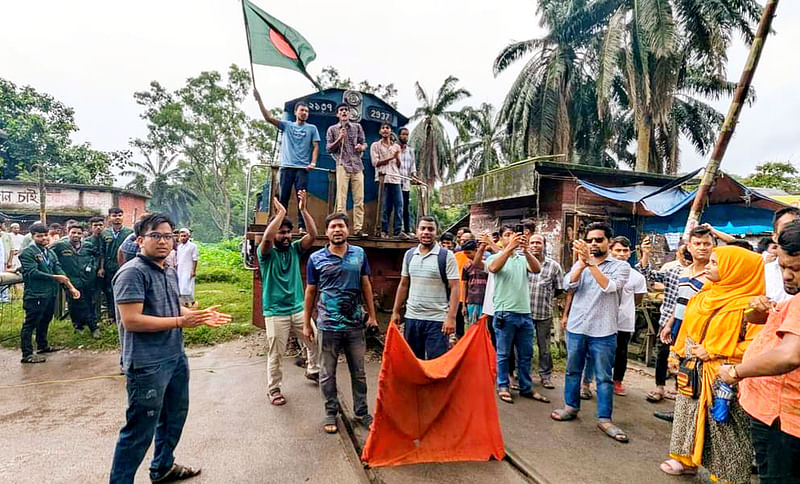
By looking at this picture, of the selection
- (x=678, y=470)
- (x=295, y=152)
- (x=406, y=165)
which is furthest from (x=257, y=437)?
(x=406, y=165)

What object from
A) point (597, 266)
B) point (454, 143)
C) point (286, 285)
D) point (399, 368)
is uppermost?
point (454, 143)

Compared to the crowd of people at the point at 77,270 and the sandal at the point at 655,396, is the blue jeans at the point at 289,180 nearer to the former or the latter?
the crowd of people at the point at 77,270

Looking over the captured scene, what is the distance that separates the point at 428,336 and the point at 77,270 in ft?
19.4

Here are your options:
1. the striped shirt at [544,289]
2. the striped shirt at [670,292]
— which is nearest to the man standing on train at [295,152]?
the striped shirt at [544,289]

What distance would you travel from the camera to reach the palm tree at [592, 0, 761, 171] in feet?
46.0

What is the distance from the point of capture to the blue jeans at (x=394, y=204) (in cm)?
602

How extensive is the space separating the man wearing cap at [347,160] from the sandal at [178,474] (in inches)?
133

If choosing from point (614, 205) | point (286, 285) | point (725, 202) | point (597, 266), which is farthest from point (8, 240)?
point (725, 202)

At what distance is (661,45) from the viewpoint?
13.7 metres

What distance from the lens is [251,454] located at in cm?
300

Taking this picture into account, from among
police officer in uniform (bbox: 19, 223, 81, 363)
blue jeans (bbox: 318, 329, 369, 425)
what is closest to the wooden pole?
blue jeans (bbox: 318, 329, 369, 425)

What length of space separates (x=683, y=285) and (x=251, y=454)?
4074 mm

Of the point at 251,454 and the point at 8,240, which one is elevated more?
the point at 8,240

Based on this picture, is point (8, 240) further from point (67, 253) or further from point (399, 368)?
point (399, 368)
